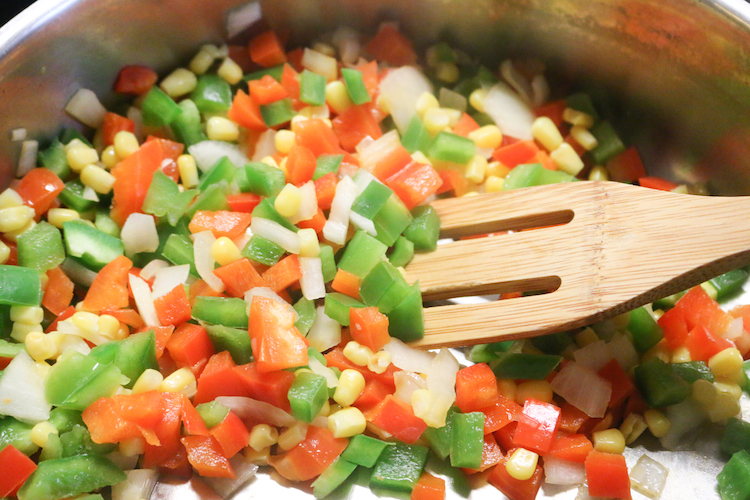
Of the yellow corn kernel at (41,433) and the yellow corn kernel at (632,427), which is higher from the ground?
the yellow corn kernel at (41,433)

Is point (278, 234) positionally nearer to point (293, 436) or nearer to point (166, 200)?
point (166, 200)

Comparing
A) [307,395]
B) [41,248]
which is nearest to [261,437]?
[307,395]

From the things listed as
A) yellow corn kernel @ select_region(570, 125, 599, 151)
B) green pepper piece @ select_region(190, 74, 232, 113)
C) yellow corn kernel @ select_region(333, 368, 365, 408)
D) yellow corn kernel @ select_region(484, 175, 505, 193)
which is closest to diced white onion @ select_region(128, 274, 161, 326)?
yellow corn kernel @ select_region(333, 368, 365, 408)

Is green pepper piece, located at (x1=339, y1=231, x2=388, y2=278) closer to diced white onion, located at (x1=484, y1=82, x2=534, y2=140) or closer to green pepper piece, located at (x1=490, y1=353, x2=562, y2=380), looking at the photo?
green pepper piece, located at (x1=490, y1=353, x2=562, y2=380)

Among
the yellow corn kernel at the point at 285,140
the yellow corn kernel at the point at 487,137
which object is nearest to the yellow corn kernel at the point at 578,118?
the yellow corn kernel at the point at 487,137

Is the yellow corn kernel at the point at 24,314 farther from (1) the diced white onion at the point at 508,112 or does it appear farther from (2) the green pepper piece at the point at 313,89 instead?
(1) the diced white onion at the point at 508,112

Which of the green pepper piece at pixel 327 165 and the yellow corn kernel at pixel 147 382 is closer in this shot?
the yellow corn kernel at pixel 147 382
